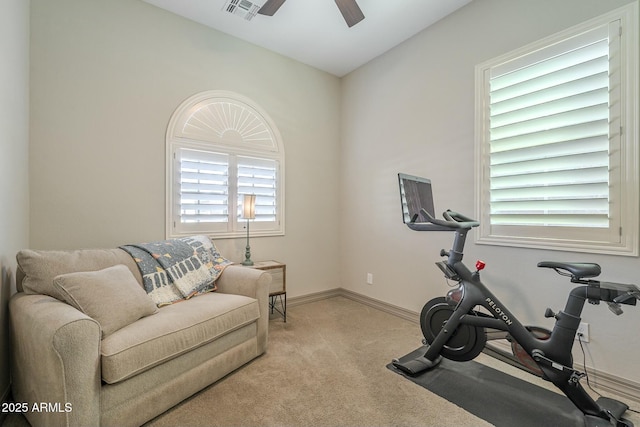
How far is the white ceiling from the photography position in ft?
8.75

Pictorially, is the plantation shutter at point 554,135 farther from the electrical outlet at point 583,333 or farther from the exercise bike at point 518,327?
the electrical outlet at point 583,333

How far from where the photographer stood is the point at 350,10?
7.45ft

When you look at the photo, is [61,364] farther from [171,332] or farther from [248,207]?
[248,207]

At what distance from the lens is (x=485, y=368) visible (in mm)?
2152

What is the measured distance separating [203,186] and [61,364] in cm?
195

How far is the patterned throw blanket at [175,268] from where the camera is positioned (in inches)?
86.1

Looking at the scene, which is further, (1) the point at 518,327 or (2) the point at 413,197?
(2) the point at 413,197

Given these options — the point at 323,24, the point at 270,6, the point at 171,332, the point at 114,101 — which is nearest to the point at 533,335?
the point at 171,332

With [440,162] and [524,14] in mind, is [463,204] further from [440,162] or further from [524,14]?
[524,14]

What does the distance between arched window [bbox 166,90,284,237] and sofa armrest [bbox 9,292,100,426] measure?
145 cm

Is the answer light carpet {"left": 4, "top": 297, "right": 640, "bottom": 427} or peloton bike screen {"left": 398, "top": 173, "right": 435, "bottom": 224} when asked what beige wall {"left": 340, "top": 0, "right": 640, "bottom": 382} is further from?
peloton bike screen {"left": 398, "top": 173, "right": 435, "bottom": 224}

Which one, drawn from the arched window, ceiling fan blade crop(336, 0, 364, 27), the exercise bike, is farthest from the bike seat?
the arched window

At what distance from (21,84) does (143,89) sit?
835 mm

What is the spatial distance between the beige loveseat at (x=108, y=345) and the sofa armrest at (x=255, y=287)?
0.15 ft
